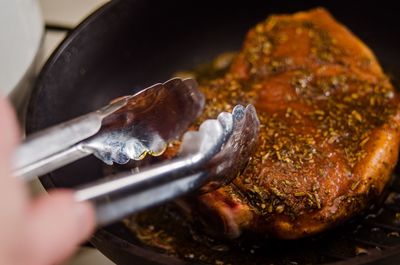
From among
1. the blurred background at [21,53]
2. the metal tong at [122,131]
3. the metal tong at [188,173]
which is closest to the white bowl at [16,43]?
the blurred background at [21,53]

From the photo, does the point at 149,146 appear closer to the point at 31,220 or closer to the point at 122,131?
the point at 122,131

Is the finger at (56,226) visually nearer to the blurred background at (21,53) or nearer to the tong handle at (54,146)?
the tong handle at (54,146)

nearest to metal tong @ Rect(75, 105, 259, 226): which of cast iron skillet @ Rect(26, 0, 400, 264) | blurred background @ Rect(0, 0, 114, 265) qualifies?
cast iron skillet @ Rect(26, 0, 400, 264)

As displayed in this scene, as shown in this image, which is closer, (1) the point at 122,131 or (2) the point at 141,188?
(2) the point at 141,188

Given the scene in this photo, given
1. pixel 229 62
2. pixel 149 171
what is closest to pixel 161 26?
pixel 229 62

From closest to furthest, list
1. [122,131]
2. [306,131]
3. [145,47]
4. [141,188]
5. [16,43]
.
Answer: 1. [141,188]
2. [122,131]
3. [306,131]
4. [16,43]
5. [145,47]

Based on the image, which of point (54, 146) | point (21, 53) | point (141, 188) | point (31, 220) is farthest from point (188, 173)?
point (21, 53)

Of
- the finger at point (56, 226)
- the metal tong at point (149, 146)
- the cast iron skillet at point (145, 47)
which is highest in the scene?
the cast iron skillet at point (145, 47)

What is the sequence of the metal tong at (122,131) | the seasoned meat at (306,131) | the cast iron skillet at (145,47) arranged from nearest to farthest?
the metal tong at (122,131)
the seasoned meat at (306,131)
the cast iron skillet at (145,47)
